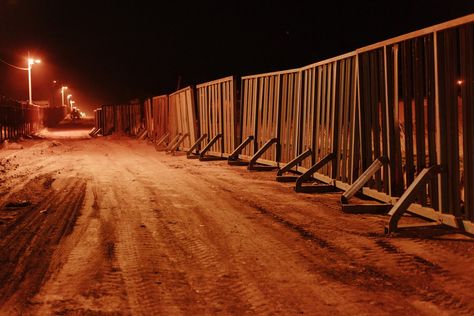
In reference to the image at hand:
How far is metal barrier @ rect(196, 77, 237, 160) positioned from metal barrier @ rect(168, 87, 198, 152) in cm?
67

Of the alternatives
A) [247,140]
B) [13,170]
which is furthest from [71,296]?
[13,170]

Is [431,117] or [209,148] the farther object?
[209,148]

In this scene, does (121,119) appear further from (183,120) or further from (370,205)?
(370,205)

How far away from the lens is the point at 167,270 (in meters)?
5.59

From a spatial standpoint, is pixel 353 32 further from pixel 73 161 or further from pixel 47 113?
pixel 73 161

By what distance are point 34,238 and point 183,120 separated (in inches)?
594

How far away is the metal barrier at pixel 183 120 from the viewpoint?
20.4 metres

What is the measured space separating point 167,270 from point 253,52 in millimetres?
60713

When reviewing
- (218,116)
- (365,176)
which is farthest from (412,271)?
(218,116)

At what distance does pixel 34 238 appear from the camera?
706 centimetres

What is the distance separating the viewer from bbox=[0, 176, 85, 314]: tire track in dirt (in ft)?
17.0

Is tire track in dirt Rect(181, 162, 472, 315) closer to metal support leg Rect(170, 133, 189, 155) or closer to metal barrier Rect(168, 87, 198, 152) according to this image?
metal barrier Rect(168, 87, 198, 152)

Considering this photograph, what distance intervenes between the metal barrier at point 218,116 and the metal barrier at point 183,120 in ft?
2.20

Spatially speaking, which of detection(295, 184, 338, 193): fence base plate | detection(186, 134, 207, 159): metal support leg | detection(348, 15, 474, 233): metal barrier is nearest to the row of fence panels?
detection(348, 15, 474, 233): metal barrier
